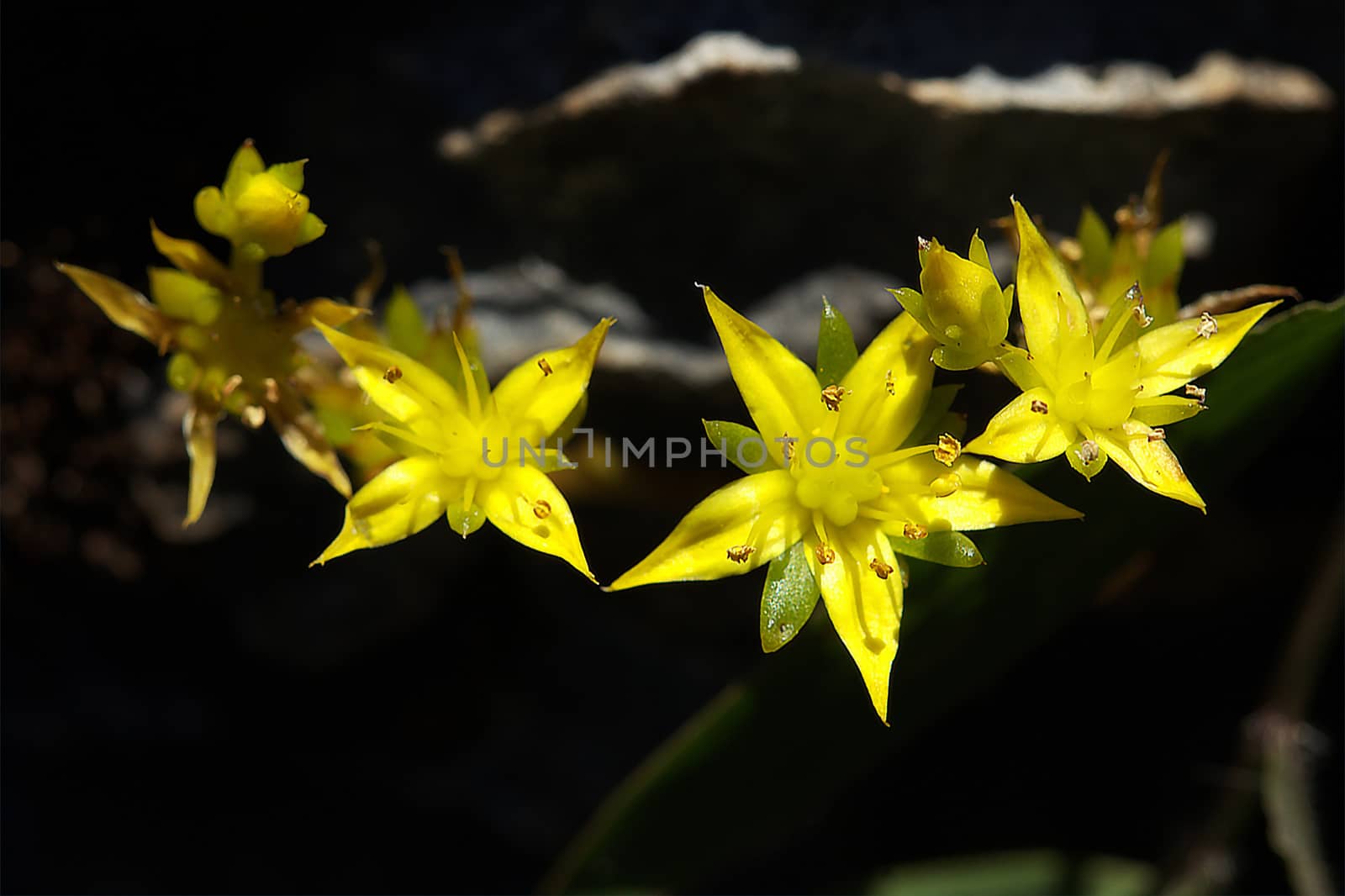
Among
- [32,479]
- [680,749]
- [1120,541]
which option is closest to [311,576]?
[32,479]

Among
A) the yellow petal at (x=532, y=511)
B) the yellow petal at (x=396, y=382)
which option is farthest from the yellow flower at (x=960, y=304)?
the yellow petal at (x=396, y=382)

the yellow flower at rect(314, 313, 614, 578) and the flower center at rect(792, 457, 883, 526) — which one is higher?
the yellow flower at rect(314, 313, 614, 578)

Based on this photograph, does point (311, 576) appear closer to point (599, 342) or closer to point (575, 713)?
point (575, 713)

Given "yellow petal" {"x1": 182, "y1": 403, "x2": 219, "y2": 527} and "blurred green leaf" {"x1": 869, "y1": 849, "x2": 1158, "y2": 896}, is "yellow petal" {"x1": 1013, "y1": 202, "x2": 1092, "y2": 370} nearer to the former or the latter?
"yellow petal" {"x1": 182, "y1": 403, "x2": 219, "y2": 527}

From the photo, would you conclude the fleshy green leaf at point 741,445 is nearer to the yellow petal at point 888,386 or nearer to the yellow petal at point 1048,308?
the yellow petal at point 888,386

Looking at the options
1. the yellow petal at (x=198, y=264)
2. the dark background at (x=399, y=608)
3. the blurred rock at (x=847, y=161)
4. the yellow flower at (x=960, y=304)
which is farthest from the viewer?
the dark background at (x=399, y=608)

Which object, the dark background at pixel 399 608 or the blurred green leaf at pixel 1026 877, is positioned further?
the blurred green leaf at pixel 1026 877

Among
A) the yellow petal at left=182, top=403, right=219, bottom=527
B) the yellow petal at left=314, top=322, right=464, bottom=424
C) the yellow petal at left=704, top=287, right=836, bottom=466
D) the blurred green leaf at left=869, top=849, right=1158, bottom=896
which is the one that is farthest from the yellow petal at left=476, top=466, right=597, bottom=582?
the blurred green leaf at left=869, top=849, right=1158, bottom=896
